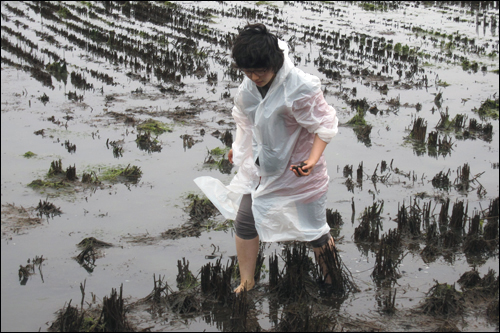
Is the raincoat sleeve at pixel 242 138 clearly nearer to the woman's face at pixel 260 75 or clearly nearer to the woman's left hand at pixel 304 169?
the woman's face at pixel 260 75

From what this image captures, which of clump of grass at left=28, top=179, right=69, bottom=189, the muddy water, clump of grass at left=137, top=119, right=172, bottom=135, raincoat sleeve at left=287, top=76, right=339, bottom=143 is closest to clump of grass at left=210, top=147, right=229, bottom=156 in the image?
the muddy water

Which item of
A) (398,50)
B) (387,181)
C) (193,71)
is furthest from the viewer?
(398,50)

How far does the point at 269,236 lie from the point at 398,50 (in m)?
11.7

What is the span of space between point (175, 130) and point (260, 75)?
4809 mm

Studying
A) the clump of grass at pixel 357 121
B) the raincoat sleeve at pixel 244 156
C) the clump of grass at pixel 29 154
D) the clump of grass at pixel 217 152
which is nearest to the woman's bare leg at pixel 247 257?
the raincoat sleeve at pixel 244 156

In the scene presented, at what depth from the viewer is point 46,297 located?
3.68 m

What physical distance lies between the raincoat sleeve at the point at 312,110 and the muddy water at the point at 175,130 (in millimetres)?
1159

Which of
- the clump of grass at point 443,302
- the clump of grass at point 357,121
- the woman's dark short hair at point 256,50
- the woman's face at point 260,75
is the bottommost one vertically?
the clump of grass at point 443,302

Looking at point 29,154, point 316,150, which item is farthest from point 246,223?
point 29,154

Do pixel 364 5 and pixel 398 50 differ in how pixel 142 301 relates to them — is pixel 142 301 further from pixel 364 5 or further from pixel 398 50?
pixel 364 5

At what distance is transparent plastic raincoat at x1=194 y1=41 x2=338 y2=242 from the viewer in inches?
127

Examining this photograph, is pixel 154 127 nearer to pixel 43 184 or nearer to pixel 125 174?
pixel 125 174

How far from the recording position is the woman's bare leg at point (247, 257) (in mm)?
3568

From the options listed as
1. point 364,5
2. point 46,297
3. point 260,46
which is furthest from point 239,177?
point 364,5
